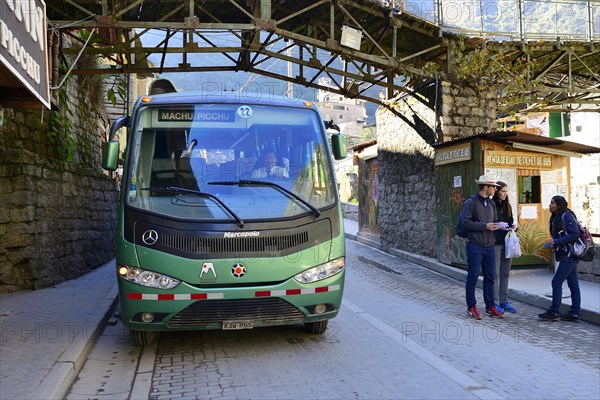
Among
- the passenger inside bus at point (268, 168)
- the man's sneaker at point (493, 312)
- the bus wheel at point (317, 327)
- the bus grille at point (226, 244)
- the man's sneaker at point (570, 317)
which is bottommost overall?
the man's sneaker at point (570, 317)

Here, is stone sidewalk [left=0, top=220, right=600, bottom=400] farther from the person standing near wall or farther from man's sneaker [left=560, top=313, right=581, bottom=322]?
the person standing near wall

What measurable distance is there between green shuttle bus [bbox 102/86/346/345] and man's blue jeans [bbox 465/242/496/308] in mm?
2552

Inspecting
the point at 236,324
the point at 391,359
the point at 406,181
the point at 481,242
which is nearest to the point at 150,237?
the point at 236,324

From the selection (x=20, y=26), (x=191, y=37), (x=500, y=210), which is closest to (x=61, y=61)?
(x=191, y=37)

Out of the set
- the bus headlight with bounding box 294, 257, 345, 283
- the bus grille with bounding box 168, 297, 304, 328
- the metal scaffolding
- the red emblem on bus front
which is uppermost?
the metal scaffolding

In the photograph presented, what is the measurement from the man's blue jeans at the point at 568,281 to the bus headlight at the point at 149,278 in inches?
202

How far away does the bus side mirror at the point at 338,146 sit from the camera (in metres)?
5.89

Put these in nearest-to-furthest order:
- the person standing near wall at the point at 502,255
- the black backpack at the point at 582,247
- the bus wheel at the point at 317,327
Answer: the bus wheel at the point at 317,327 → the black backpack at the point at 582,247 → the person standing near wall at the point at 502,255

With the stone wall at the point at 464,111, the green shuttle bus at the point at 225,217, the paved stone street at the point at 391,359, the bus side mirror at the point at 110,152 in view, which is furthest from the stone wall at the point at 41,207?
the stone wall at the point at 464,111

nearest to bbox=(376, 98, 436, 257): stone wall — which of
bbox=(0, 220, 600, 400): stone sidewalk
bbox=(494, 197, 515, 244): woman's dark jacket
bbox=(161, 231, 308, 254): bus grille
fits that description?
bbox=(0, 220, 600, 400): stone sidewalk

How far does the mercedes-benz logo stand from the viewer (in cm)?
475

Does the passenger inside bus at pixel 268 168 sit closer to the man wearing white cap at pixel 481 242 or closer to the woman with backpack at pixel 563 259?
the man wearing white cap at pixel 481 242

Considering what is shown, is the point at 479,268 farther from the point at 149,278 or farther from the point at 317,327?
the point at 149,278

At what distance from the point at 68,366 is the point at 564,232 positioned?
245 inches
